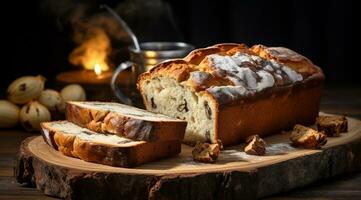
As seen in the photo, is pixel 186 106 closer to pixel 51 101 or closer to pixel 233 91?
pixel 233 91

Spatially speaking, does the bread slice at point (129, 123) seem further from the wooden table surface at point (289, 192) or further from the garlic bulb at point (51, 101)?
the garlic bulb at point (51, 101)

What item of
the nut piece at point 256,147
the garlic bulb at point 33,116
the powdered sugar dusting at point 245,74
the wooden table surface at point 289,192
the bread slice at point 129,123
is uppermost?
the powdered sugar dusting at point 245,74

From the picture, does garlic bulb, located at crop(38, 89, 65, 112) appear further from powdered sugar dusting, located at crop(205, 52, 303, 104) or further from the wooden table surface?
powdered sugar dusting, located at crop(205, 52, 303, 104)

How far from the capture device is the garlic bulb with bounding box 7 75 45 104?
385 centimetres

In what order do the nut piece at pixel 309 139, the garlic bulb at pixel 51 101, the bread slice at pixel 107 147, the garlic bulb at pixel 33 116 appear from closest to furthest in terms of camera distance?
the bread slice at pixel 107 147 < the nut piece at pixel 309 139 < the garlic bulb at pixel 33 116 < the garlic bulb at pixel 51 101

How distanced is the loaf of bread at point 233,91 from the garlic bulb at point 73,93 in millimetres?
889

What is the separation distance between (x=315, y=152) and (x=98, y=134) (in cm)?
74

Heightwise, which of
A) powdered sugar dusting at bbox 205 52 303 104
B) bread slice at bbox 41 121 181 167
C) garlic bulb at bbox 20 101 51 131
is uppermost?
powdered sugar dusting at bbox 205 52 303 104

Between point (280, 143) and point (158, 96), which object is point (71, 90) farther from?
point (280, 143)

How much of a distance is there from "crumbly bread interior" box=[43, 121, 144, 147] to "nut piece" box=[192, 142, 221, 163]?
7.5 inches

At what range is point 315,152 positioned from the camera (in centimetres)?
288

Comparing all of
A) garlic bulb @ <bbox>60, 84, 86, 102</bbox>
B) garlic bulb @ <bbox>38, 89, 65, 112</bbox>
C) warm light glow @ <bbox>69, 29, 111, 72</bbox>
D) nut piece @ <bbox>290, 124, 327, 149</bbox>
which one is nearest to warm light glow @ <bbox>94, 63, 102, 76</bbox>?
warm light glow @ <bbox>69, 29, 111, 72</bbox>

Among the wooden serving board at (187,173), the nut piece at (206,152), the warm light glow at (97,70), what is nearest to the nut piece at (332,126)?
the wooden serving board at (187,173)

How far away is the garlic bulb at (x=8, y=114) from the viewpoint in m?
3.85
